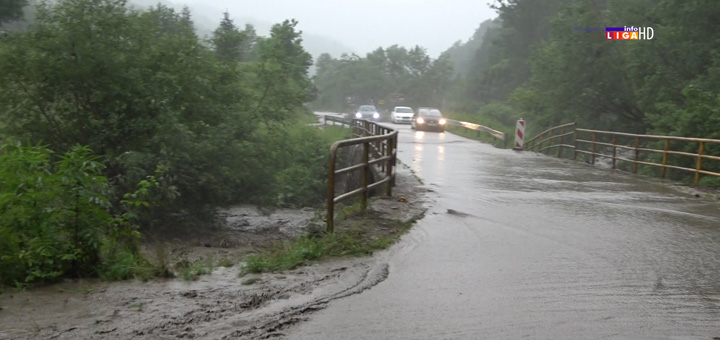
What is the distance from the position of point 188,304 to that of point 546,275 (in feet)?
11.1

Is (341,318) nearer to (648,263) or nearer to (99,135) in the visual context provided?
(648,263)

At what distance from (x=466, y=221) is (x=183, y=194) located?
798 centimetres

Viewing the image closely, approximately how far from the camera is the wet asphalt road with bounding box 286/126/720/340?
4930 mm

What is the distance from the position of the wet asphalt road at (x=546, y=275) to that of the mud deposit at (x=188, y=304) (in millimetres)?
241

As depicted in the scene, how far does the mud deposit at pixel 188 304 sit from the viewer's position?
4.69 meters

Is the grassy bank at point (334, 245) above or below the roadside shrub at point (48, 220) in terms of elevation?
below

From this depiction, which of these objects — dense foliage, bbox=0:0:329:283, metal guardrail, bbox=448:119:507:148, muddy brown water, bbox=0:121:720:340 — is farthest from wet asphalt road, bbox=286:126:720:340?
metal guardrail, bbox=448:119:507:148

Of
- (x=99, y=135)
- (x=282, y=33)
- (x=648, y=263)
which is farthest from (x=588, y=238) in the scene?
(x=282, y=33)

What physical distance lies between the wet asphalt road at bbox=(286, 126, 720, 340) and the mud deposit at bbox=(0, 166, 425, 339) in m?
0.24

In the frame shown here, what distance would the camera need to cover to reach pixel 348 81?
124 meters

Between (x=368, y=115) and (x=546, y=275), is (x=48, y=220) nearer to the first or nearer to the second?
(x=546, y=275)

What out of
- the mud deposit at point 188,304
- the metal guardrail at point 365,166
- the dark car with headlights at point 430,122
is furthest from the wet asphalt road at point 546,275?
the dark car with headlights at point 430,122

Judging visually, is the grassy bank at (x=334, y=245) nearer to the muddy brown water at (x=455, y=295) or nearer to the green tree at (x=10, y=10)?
the muddy brown water at (x=455, y=295)

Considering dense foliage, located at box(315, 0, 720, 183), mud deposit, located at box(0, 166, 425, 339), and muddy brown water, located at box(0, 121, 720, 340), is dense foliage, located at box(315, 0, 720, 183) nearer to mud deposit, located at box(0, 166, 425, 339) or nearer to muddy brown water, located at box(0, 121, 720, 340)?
muddy brown water, located at box(0, 121, 720, 340)
